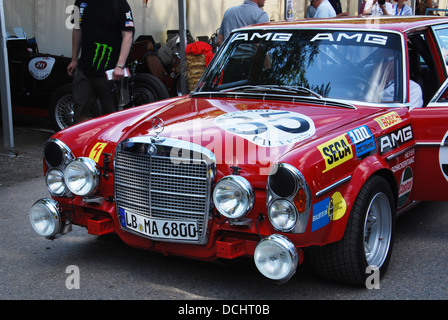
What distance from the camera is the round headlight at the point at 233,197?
10.9 ft

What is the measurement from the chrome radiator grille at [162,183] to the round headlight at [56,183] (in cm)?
41

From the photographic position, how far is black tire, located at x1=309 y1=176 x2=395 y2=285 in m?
3.51

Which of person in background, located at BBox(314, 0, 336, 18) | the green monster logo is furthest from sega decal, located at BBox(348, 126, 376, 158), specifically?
person in background, located at BBox(314, 0, 336, 18)

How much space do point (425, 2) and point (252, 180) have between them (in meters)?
15.7

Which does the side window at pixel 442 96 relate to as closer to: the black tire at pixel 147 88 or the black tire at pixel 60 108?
the black tire at pixel 147 88

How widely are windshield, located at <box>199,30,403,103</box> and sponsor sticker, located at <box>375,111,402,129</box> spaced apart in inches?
8.7

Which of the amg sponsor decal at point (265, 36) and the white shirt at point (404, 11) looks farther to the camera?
the white shirt at point (404, 11)

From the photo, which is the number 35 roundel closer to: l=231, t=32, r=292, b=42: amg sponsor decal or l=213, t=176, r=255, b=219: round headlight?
l=213, t=176, r=255, b=219: round headlight

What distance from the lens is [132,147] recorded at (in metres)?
3.72

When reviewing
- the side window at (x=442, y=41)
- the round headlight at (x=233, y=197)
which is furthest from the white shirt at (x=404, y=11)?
the round headlight at (x=233, y=197)

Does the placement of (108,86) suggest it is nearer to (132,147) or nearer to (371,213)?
(132,147)

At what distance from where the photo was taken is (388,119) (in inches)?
159

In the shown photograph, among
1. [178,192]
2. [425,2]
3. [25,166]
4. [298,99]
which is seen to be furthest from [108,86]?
[425,2]

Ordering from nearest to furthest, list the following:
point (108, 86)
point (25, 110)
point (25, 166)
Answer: point (108, 86), point (25, 166), point (25, 110)
